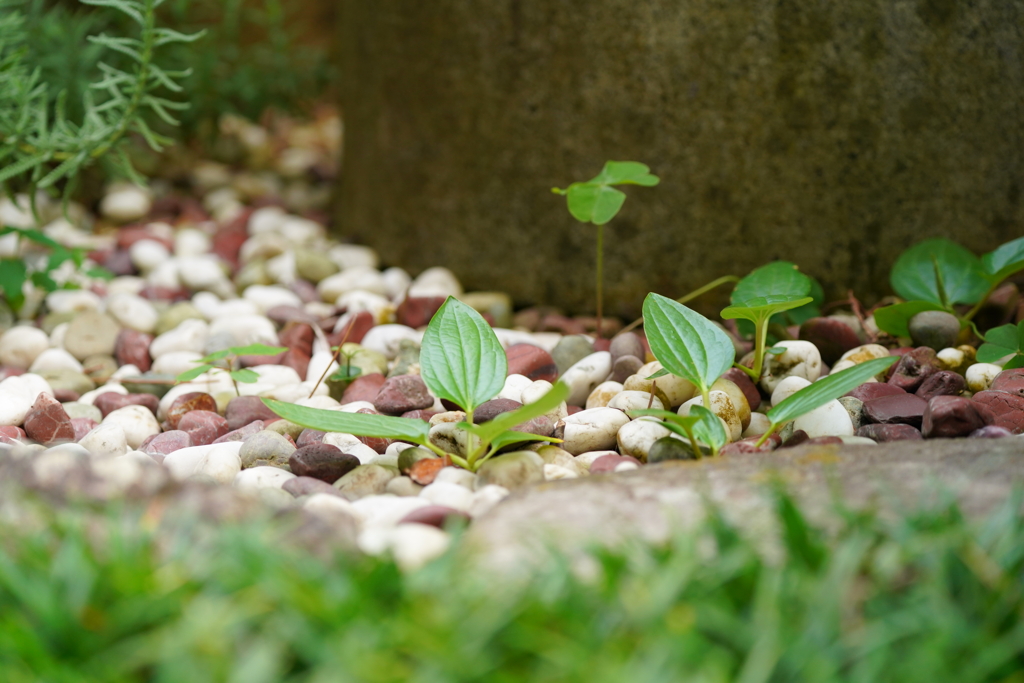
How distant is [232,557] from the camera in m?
0.89

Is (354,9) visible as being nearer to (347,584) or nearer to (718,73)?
(718,73)

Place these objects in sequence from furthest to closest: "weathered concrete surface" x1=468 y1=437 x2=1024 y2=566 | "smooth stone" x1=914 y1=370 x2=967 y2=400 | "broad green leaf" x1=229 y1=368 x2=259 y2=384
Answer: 1. "broad green leaf" x1=229 y1=368 x2=259 y2=384
2. "smooth stone" x1=914 y1=370 x2=967 y2=400
3. "weathered concrete surface" x1=468 y1=437 x2=1024 y2=566

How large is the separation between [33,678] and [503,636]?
43cm

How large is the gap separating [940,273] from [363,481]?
1.35m

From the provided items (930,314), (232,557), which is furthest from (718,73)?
(232,557)

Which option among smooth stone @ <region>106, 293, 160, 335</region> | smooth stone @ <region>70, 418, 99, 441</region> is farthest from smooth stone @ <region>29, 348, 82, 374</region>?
smooth stone @ <region>70, 418, 99, 441</region>

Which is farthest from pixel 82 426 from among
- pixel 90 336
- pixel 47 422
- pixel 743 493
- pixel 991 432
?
pixel 991 432

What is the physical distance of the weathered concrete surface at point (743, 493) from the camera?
3.30 ft

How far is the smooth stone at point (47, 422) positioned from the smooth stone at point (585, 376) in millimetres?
978

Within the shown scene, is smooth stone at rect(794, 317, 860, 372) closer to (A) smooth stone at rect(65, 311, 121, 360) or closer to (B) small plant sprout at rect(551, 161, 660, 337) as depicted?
(B) small plant sprout at rect(551, 161, 660, 337)

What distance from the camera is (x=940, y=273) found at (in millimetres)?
1911

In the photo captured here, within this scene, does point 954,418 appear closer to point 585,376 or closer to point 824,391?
point 824,391

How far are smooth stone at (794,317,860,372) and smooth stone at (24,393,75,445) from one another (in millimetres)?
1530

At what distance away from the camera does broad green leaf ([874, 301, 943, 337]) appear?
1.82m
